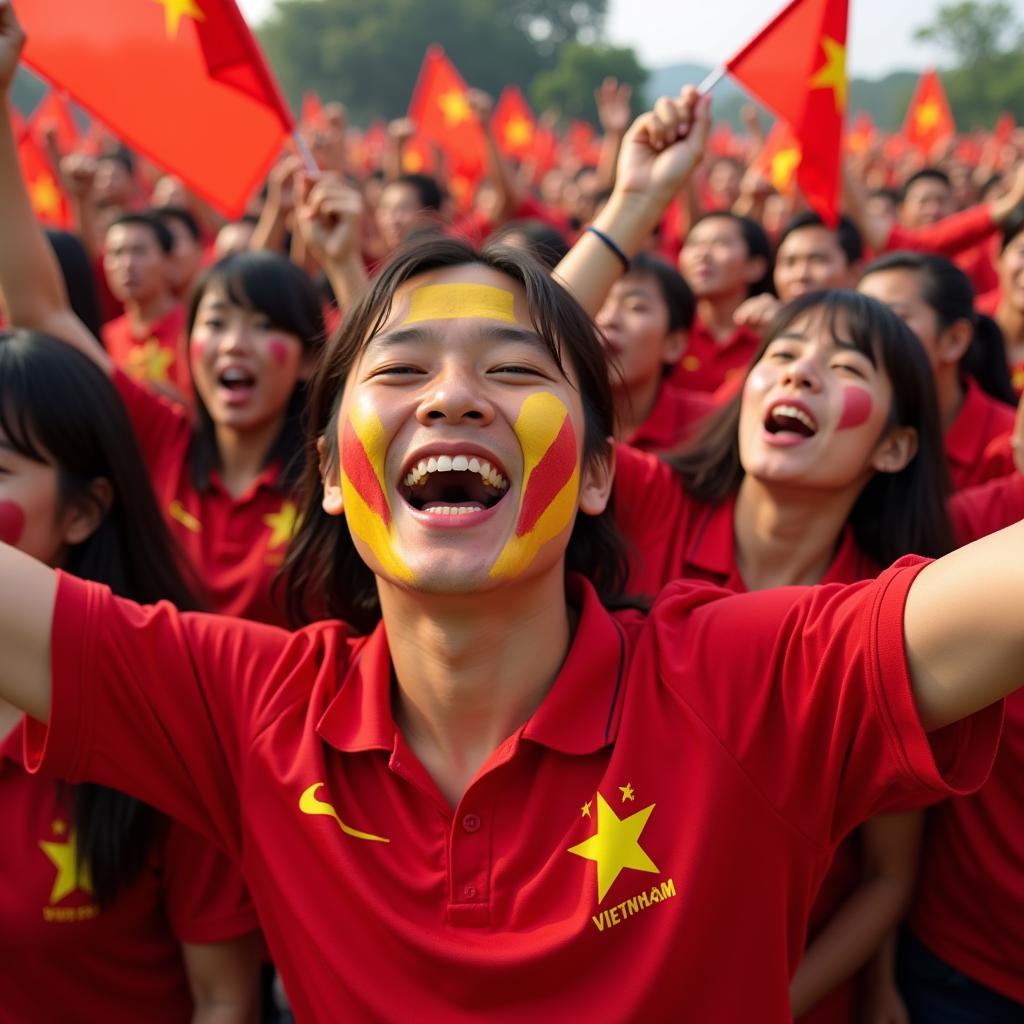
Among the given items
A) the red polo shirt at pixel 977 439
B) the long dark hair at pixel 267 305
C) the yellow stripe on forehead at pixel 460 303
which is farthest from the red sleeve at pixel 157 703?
the red polo shirt at pixel 977 439

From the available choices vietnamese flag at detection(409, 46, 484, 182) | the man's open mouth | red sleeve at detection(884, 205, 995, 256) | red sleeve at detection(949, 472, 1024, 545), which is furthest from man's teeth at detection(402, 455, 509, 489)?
vietnamese flag at detection(409, 46, 484, 182)

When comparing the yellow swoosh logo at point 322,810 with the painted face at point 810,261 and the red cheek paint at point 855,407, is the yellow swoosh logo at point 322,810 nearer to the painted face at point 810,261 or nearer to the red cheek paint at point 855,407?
the red cheek paint at point 855,407

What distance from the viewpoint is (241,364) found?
3381mm

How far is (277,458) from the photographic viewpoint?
335 centimetres

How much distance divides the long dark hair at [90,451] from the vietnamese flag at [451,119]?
25.5 feet

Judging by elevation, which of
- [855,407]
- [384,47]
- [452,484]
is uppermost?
[855,407]

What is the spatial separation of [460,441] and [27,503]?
0.95 m

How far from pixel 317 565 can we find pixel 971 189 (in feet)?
38.1

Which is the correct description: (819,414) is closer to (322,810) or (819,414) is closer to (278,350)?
(322,810)

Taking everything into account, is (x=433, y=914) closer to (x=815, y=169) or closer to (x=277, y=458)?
(x=277, y=458)

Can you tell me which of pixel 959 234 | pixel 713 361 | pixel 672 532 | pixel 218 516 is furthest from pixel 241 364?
pixel 959 234

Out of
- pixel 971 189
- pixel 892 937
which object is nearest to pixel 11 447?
pixel 892 937

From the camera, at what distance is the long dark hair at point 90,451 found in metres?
2.19

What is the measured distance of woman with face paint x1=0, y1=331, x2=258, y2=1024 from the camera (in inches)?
76.8
